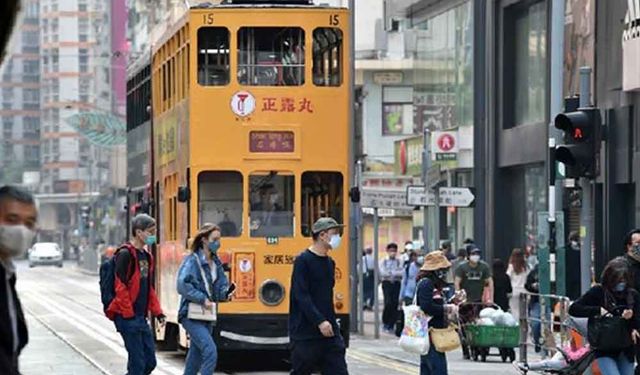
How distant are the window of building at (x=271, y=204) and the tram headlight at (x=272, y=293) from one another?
1.90 ft

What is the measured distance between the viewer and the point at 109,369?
24938mm

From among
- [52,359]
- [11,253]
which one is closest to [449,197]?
[52,359]

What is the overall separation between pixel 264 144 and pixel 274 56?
1092 mm

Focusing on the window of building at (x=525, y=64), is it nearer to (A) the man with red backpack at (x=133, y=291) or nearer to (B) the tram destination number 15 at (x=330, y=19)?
(B) the tram destination number 15 at (x=330, y=19)

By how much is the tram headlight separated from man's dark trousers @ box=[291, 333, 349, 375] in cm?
782

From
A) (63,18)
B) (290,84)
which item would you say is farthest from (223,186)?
(63,18)

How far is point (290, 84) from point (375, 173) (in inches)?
1746

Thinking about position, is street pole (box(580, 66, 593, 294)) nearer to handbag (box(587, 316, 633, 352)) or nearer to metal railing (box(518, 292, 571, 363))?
metal railing (box(518, 292, 571, 363))

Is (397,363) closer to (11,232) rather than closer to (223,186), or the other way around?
(223,186)

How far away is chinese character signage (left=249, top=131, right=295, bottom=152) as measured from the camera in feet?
77.8

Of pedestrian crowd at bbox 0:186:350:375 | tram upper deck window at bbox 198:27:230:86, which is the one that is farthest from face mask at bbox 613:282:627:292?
tram upper deck window at bbox 198:27:230:86

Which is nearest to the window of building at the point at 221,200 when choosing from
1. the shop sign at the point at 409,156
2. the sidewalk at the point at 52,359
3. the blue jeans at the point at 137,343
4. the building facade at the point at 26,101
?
the sidewalk at the point at 52,359

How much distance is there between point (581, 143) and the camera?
758 inches

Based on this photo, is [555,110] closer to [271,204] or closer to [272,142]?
[272,142]
